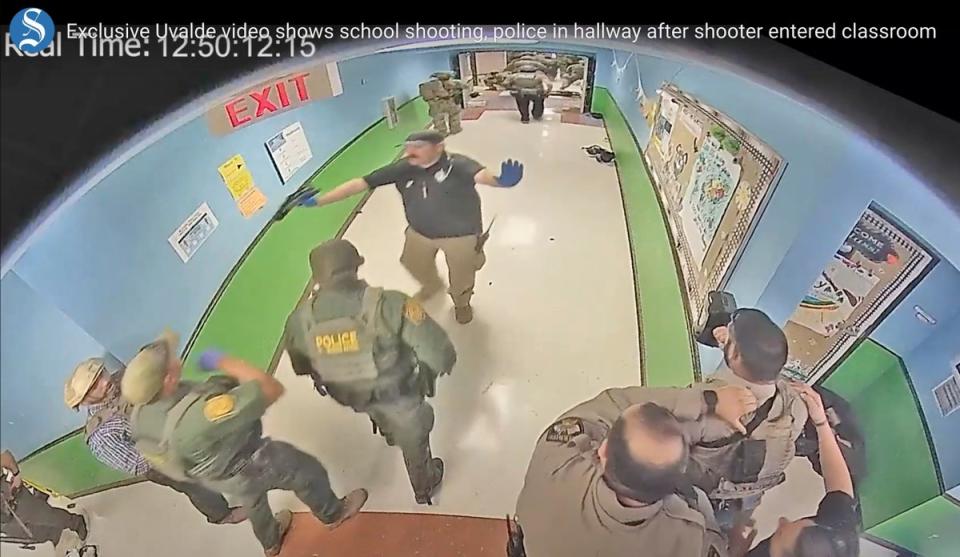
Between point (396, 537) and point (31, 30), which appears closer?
point (31, 30)

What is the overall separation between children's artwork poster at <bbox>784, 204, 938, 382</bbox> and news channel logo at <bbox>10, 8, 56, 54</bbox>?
2.96ft

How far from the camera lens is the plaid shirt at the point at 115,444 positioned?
94 cm

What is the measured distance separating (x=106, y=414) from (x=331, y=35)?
1.64 feet

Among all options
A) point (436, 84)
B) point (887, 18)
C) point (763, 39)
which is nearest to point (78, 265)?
point (436, 84)

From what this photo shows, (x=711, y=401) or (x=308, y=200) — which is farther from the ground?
(x=308, y=200)

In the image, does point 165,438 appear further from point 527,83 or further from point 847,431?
point 847,431

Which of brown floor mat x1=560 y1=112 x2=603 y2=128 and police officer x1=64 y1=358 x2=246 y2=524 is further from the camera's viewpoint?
brown floor mat x1=560 y1=112 x2=603 y2=128

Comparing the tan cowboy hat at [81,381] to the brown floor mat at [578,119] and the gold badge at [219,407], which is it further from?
the brown floor mat at [578,119]

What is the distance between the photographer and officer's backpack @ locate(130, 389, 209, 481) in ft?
3.13

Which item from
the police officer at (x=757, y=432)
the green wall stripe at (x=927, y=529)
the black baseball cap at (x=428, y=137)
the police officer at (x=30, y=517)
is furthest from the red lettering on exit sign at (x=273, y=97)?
the green wall stripe at (x=927, y=529)

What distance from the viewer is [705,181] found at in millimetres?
984

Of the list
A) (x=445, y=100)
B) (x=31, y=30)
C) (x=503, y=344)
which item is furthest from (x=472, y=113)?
(x=31, y=30)

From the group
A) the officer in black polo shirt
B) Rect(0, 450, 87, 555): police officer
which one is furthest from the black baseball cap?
Rect(0, 450, 87, 555): police officer

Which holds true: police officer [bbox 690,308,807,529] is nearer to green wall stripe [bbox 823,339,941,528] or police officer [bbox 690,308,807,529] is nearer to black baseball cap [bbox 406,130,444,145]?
green wall stripe [bbox 823,339,941,528]
